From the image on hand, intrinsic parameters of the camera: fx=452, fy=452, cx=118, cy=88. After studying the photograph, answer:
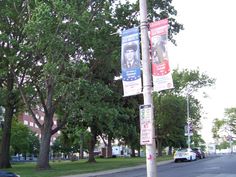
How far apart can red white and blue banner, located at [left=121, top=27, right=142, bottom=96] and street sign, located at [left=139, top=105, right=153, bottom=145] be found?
48 centimetres

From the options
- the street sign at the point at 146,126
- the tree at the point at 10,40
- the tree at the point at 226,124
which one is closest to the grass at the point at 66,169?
the tree at the point at 10,40

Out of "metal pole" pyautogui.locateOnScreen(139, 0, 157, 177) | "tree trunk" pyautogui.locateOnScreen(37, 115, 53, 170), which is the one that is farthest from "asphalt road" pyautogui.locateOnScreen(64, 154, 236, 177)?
"metal pole" pyautogui.locateOnScreen(139, 0, 157, 177)

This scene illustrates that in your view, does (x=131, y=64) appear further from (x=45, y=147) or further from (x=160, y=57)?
(x=45, y=147)

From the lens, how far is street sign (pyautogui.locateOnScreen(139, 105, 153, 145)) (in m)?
8.76

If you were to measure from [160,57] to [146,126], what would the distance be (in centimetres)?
143

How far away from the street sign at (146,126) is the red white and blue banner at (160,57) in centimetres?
48

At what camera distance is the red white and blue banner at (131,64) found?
9.27 m

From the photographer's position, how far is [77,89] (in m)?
32.0

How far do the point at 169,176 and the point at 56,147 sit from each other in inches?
3772

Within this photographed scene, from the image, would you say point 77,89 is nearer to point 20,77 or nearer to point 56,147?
point 20,77

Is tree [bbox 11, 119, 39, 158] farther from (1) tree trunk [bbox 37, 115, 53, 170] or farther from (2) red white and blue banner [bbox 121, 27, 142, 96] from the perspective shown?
(2) red white and blue banner [bbox 121, 27, 142, 96]

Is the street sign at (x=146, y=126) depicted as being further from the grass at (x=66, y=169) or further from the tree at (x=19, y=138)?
the tree at (x=19, y=138)

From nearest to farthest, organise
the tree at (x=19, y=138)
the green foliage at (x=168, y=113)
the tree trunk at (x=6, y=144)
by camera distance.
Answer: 1. the tree trunk at (x=6, y=144)
2. the green foliage at (x=168, y=113)
3. the tree at (x=19, y=138)

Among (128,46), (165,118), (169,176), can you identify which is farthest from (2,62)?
(165,118)
